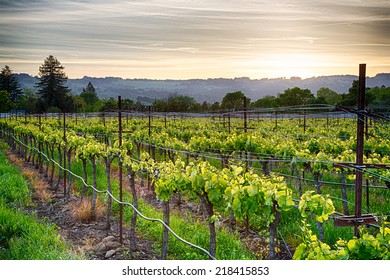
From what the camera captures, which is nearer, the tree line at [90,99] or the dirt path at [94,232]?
the dirt path at [94,232]

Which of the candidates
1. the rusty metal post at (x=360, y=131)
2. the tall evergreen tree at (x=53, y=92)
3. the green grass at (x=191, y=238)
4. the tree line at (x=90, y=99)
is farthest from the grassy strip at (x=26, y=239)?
the tall evergreen tree at (x=53, y=92)

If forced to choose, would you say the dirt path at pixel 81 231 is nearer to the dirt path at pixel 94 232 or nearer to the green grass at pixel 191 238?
the dirt path at pixel 94 232

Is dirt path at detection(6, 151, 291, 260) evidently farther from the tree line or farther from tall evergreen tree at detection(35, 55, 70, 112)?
tall evergreen tree at detection(35, 55, 70, 112)

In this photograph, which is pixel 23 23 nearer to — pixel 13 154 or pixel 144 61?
pixel 144 61

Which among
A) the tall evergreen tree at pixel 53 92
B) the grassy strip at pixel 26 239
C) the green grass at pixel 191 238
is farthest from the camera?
the tall evergreen tree at pixel 53 92

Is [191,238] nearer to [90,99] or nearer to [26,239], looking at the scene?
[26,239]

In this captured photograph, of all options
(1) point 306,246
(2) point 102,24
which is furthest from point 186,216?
(1) point 306,246

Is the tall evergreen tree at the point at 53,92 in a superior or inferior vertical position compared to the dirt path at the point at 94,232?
superior

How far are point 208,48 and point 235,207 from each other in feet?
6.74

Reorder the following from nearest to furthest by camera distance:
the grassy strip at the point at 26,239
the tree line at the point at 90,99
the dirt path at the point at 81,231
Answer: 1. the grassy strip at the point at 26,239
2. the dirt path at the point at 81,231
3. the tree line at the point at 90,99

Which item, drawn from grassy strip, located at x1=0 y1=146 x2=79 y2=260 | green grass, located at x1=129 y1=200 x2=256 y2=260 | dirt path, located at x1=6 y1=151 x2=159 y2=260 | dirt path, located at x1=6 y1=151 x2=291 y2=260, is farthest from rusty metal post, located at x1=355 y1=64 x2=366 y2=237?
grassy strip, located at x1=0 y1=146 x2=79 y2=260

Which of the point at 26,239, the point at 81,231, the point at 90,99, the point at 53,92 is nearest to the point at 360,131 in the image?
the point at 26,239

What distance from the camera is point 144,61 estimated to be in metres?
5.39

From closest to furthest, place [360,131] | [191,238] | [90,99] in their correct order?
[360,131]
[191,238]
[90,99]
